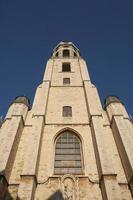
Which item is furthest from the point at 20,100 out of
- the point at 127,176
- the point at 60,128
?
the point at 127,176

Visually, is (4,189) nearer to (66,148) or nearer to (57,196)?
(57,196)

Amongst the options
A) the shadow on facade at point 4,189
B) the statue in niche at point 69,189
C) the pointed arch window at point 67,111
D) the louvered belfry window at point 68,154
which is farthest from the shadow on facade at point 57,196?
the pointed arch window at point 67,111

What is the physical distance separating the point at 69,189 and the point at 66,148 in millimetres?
2926

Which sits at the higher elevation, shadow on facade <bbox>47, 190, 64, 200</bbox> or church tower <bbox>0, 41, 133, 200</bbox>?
church tower <bbox>0, 41, 133, 200</bbox>

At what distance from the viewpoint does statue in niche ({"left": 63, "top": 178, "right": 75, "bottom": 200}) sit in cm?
884

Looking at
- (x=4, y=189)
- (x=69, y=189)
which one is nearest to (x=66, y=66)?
(x=69, y=189)

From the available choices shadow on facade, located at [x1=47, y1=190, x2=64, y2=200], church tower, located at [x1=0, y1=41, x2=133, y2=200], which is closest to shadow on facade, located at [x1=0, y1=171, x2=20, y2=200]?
church tower, located at [x1=0, y1=41, x2=133, y2=200]

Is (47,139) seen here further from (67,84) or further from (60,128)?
(67,84)

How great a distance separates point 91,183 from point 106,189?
138 centimetres

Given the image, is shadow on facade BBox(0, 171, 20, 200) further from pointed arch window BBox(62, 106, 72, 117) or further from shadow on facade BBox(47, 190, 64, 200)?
pointed arch window BBox(62, 106, 72, 117)

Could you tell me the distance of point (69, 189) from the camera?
360 inches

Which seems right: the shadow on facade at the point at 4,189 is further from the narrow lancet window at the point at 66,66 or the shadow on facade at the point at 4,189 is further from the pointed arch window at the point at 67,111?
the narrow lancet window at the point at 66,66

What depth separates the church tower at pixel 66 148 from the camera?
8.96 metres

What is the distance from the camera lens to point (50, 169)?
34.0ft
